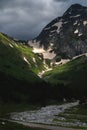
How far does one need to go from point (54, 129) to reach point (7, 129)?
26.9m

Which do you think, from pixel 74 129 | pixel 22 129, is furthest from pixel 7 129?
pixel 74 129

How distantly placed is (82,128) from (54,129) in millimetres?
9123

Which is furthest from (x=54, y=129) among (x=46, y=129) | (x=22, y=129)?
(x=22, y=129)

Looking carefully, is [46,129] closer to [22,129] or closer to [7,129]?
[22,129]

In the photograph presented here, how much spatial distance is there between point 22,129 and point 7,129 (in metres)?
7.01

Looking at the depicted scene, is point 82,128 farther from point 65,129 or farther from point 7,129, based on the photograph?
point 7,129

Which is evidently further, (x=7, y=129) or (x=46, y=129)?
(x=46, y=129)

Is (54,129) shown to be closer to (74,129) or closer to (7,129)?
(74,129)

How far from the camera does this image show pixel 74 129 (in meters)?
107

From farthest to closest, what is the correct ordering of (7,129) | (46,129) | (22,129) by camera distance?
(46,129) < (22,129) < (7,129)

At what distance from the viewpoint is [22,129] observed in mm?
87500

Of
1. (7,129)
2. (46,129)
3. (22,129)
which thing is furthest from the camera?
(46,129)

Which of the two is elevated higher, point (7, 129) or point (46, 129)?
point (46, 129)

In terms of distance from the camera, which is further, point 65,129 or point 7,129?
point 65,129
